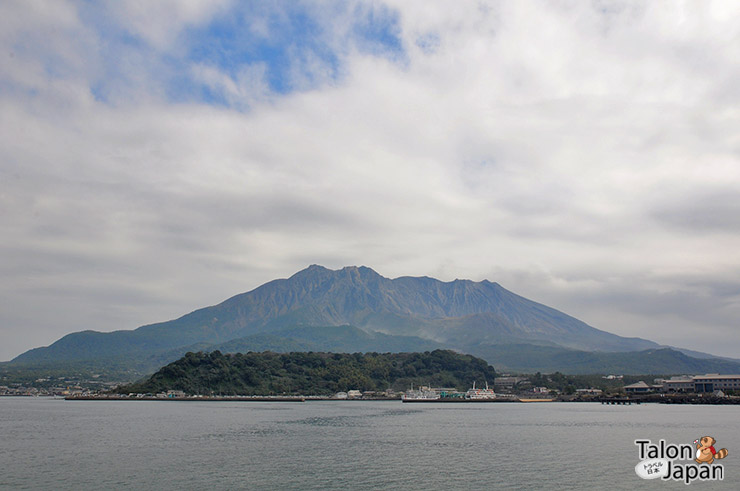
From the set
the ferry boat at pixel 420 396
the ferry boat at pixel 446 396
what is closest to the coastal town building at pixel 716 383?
the ferry boat at pixel 446 396

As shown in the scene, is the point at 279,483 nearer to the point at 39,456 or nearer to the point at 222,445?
the point at 222,445

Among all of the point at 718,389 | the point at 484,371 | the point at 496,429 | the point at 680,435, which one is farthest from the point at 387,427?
the point at 484,371

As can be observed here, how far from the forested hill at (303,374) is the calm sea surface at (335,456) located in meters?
95.8

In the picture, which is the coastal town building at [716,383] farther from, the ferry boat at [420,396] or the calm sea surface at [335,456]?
the calm sea surface at [335,456]

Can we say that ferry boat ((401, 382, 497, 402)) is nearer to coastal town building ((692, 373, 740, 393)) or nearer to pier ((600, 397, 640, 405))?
pier ((600, 397, 640, 405))

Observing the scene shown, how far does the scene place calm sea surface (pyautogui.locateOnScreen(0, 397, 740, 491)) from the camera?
1300 inches

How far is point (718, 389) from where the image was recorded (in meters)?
145

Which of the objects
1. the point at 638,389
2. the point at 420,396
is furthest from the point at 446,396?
the point at 638,389

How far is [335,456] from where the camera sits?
42719 mm

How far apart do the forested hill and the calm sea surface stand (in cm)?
9584

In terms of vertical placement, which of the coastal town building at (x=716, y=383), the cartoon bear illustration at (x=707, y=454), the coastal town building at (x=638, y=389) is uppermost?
the cartoon bear illustration at (x=707, y=454)

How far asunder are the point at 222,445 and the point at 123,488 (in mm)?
17994

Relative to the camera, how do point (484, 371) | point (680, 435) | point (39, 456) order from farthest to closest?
point (484, 371)
point (680, 435)
point (39, 456)

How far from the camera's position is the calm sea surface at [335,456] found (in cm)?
3303
